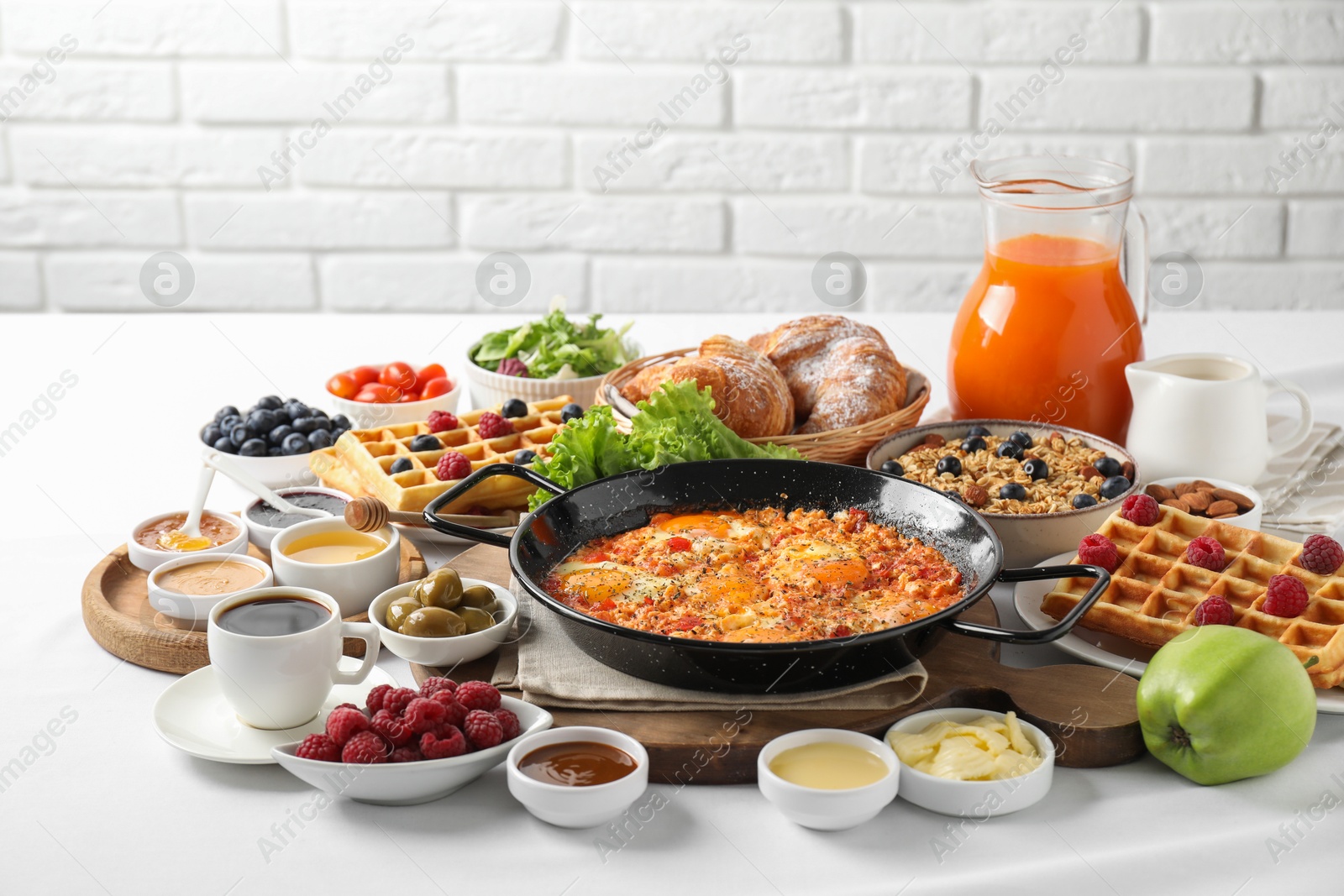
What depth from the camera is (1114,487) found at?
2.30 m

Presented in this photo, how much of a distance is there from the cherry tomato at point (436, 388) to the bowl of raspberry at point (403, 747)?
1459mm

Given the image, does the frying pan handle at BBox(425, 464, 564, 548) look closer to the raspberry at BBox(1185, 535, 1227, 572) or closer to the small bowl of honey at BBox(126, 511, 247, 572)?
the small bowl of honey at BBox(126, 511, 247, 572)

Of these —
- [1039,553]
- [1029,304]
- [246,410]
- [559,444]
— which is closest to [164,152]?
[246,410]

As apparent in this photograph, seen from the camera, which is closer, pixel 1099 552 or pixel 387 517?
pixel 1099 552

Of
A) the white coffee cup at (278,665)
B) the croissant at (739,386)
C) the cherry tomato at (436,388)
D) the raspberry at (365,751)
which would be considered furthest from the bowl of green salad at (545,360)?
the raspberry at (365,751)

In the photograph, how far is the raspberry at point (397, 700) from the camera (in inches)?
64.5

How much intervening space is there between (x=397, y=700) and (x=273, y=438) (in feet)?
3.92

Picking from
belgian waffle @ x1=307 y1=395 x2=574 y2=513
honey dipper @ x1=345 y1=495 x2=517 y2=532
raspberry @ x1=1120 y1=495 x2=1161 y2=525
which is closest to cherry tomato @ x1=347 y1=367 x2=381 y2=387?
belgian waffle @ x1=307 y1=395 x2=574 y2=513

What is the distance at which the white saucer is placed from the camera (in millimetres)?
1689

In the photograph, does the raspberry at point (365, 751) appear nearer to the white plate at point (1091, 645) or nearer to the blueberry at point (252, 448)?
the white plate at point (1091, 645)

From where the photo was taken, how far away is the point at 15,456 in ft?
9.03

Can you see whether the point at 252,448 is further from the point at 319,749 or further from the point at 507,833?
the point at 507,833

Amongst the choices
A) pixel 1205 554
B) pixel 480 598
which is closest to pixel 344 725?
pixel 480 598

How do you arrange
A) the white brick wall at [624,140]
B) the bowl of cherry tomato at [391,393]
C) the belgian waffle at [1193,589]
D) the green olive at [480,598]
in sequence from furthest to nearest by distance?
1. the white brick wall at [624,140]
2. the bowl of cherry tomato at [391,393]
3. the green olive at [480,598]
4. the belgian waffle at [1193,589]
